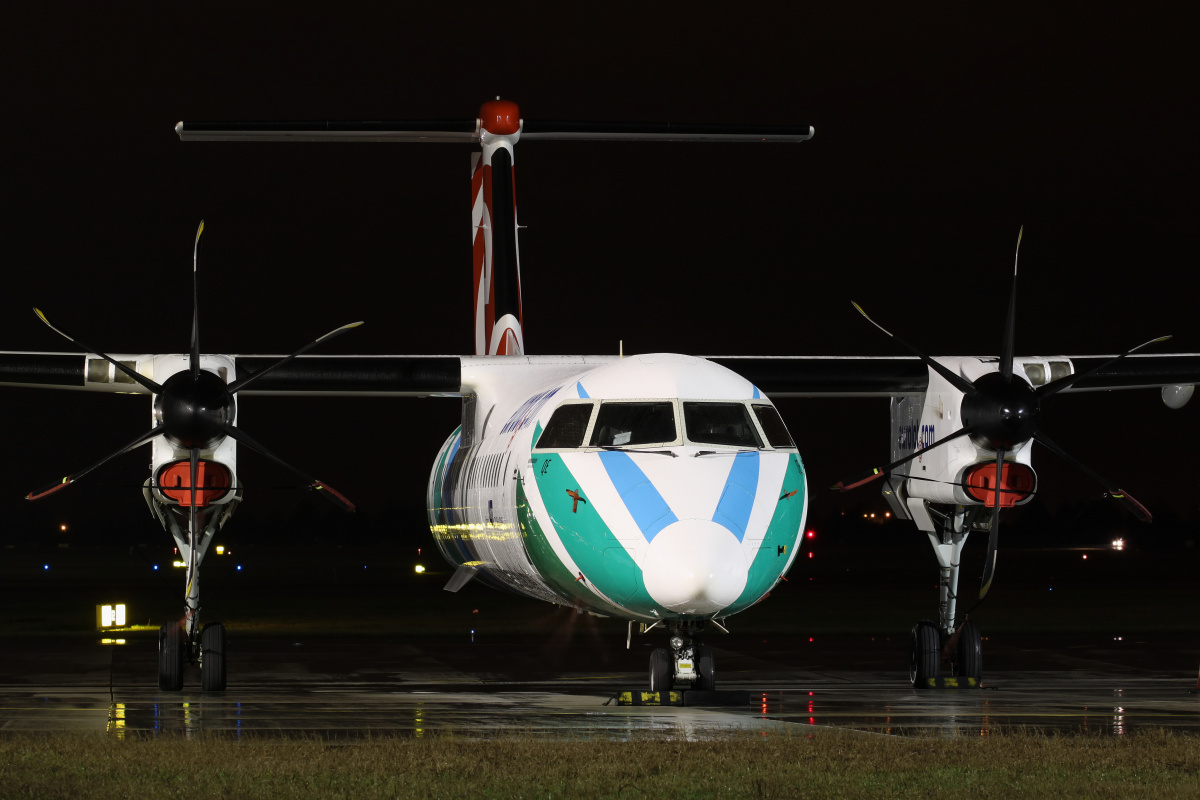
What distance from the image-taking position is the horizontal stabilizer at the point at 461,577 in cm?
1697

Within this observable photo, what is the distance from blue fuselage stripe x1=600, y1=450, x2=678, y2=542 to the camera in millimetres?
→ 11367

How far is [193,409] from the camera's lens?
15.6 meters

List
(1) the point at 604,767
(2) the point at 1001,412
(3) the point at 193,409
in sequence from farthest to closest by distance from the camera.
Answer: (2) the point at 1001,412, (3) the point at 193,409, (1) the point at 604,767

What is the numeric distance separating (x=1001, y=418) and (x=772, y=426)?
421cm

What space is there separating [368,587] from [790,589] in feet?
39.3

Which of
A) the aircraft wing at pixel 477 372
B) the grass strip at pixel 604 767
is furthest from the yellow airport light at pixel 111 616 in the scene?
the grass strip at pixel 604 767

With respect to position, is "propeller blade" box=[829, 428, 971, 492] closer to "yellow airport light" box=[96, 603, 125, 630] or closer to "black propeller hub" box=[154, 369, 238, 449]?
"black propeller hub" box=[154, 369, 238, 449]

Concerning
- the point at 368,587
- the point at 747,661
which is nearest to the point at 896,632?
the point at 747,661

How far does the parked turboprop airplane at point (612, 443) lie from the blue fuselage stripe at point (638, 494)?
18mm

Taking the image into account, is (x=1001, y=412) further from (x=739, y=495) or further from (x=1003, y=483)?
(x=739, y=495)

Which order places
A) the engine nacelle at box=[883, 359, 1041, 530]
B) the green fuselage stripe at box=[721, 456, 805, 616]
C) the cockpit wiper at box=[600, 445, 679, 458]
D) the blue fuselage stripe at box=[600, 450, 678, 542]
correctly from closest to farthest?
the blue fuselage stripe at box=[600, 450, 678, 542], the green fuselage stripe at box=[721, 456, 805, 616], the cockpit wiper at box=[600, 445, 679, 458], the engine nacelle at box=[883, 359, 1041, 530]

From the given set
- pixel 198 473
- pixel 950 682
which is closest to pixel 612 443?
pixel 198 473

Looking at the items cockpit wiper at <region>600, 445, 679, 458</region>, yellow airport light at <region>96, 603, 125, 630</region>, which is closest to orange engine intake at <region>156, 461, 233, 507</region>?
cockpit wiper at <region>600, 445, 679, 458</region>

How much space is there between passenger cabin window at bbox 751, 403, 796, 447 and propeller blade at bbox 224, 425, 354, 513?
16.4 ft
